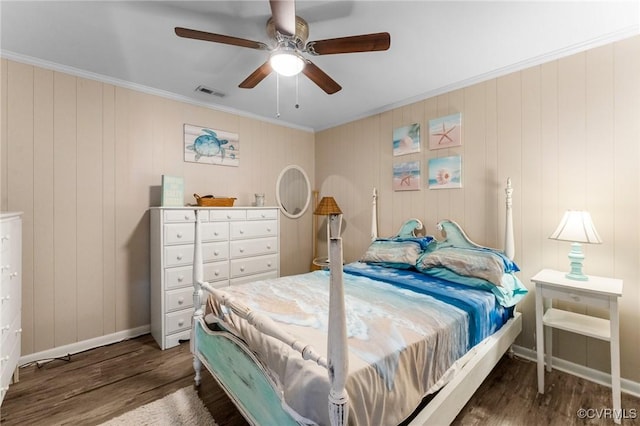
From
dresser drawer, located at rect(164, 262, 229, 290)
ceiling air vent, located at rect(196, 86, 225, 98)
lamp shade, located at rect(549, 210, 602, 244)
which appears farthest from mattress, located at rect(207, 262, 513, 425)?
ceiling air vent, located at rect(196, 86, 225, 98)

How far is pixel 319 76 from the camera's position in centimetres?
199

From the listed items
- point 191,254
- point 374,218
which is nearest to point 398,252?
point 374,218

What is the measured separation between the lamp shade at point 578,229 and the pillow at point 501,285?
472 mm

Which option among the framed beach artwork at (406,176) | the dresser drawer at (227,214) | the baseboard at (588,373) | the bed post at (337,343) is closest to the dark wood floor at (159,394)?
the baseboard at (588,373)

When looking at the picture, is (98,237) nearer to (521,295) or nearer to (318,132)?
(318,132)

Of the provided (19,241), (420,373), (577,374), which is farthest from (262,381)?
(577,374)

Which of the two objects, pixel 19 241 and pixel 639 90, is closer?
pixel 639 90

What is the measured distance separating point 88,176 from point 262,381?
2.53m

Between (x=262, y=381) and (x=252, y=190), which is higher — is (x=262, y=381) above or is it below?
below

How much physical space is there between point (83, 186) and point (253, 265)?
178cm

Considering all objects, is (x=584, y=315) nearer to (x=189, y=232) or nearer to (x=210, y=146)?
(x=189, y=232)

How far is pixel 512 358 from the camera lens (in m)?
2.38

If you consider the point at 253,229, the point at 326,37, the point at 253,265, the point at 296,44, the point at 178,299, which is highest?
the point at 326,37

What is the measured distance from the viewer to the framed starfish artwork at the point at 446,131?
9.12 ft
